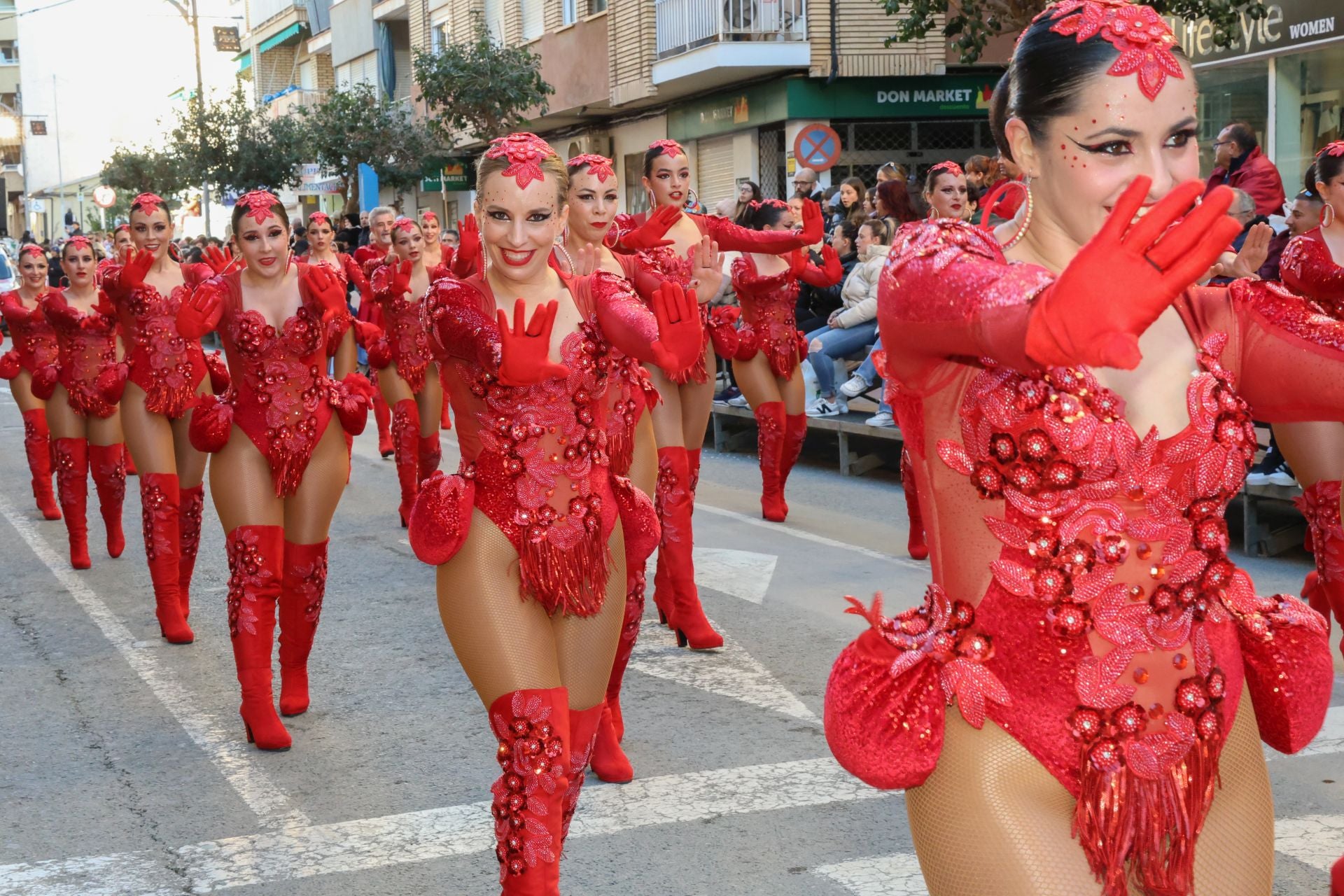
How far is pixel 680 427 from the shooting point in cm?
734

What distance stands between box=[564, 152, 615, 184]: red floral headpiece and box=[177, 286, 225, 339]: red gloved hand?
153 cm

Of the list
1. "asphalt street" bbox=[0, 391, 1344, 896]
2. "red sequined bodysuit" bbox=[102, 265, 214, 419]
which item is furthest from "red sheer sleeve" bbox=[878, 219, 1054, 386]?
"red sequined bodysuit" bbox=[102, 265, 214, 419]

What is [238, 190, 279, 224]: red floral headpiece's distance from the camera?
645cm

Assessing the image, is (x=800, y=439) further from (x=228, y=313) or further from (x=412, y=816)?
(x=412, y=816)

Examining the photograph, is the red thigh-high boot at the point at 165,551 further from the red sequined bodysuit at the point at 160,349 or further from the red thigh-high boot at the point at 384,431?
the red thigh-high boot at the point at 384,431

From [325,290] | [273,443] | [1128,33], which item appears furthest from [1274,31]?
[1128,33]

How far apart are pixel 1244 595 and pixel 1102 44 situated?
859mm

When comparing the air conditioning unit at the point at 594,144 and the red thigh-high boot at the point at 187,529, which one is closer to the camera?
the red thigh-high boot at the point at 187,529

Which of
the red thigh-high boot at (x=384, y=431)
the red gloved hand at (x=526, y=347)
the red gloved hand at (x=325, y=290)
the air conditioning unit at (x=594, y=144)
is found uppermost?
the air conditioning unit at (x=594, y=144)

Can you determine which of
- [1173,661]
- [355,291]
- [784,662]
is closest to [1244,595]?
[1173,661]

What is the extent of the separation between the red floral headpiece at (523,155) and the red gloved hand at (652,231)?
1.72 metres

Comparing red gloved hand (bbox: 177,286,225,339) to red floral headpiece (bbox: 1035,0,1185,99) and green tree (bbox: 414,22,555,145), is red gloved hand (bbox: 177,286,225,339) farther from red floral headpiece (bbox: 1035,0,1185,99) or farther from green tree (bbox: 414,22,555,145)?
green tree (bbox: 414,22,555,145)

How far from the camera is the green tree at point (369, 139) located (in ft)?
109

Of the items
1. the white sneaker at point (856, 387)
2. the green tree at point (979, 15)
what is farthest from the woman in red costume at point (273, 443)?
the green tree at point (979, 15)
